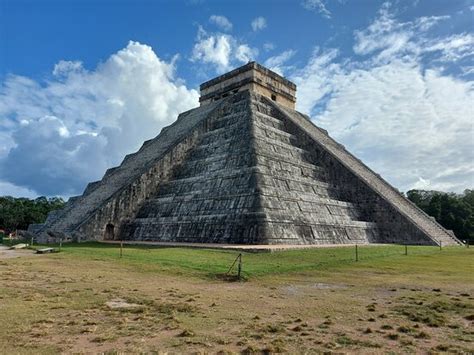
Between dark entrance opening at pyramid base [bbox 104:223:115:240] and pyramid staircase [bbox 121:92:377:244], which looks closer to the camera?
pyramid staircase [bbox 121:92:377:244]

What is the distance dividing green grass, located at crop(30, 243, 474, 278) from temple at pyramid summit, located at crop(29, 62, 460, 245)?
2392mm

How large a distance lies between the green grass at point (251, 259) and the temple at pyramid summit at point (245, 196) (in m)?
2.39

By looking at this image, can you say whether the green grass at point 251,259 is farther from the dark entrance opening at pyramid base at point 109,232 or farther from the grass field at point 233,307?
the dark entrance opening at pyramid base at point 109,232

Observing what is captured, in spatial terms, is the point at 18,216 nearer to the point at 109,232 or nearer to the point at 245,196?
the point at 109,232

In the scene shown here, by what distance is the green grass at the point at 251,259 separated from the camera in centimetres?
1043

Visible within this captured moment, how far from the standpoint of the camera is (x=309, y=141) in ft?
80.1

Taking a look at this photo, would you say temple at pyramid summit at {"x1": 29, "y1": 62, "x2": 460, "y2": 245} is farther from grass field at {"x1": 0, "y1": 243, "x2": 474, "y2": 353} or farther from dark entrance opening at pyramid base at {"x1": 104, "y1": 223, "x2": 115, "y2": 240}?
grass field at {"x1": 0, "y1": 243, "x2": 474, "y2": 353}

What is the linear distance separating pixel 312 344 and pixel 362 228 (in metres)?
16.0

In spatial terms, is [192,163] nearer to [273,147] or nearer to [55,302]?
[273,147]

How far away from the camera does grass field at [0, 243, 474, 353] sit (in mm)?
4656

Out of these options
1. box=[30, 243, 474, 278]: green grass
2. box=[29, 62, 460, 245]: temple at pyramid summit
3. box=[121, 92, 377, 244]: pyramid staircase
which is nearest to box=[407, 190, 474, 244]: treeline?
box=[29, 62, 460, 245]: temple at pyramid summit

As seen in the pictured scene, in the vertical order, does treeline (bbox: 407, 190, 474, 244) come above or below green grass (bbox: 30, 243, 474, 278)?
above

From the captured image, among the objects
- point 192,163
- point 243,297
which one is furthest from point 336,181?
point 243,297

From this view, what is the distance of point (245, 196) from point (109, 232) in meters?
8.44
